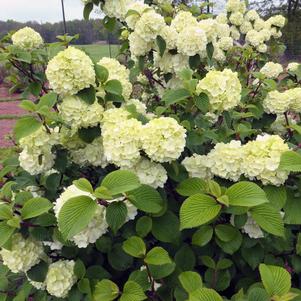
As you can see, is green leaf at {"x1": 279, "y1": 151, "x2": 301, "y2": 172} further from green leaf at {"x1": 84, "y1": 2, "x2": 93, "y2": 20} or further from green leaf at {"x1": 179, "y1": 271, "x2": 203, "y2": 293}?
green leaf at {"x1": 84, "y1": 2, "x2": 93, "y2": 20}

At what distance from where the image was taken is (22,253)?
129 centimetres

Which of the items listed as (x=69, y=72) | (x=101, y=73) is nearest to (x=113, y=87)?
(x=101, y=73)

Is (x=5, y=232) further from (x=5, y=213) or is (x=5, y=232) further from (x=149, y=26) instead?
(x=149, y=26)

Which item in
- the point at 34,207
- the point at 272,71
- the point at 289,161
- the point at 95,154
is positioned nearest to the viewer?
the point at 289,161

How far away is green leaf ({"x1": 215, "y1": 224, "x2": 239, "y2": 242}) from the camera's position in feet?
3.79

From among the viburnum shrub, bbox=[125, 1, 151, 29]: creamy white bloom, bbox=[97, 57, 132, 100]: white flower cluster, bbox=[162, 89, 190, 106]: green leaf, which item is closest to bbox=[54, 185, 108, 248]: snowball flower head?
the viburnum shrub

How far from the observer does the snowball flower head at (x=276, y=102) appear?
5.75 ft

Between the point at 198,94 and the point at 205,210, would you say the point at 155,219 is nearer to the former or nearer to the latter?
the point at 205,210

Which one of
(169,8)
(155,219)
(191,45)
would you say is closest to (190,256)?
(155,219)

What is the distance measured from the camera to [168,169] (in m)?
1.26

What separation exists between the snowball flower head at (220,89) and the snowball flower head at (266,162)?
0.25 m

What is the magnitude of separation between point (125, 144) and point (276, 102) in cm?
93

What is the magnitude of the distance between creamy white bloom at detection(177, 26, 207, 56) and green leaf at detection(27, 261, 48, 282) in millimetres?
985

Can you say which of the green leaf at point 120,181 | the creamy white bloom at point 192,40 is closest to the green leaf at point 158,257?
the green leaf at point 120,181
